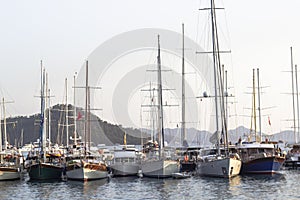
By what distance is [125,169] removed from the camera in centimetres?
6366

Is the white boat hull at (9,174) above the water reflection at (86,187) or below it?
above

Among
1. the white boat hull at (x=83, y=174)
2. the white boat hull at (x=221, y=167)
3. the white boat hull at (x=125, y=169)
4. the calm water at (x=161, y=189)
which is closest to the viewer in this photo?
the calm water at (x=161, y=189)

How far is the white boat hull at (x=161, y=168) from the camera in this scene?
58.7 meters

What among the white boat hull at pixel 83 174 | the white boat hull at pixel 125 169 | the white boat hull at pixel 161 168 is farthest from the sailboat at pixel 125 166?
the white boat hull at pixel 83 174

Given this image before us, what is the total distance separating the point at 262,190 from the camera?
156 ft

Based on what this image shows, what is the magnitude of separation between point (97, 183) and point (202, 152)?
18077 millimetres

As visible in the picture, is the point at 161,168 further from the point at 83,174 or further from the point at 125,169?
the point at 83,174

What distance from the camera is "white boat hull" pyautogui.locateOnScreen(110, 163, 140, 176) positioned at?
63656mm

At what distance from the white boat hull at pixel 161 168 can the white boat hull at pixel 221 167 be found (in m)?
2.96

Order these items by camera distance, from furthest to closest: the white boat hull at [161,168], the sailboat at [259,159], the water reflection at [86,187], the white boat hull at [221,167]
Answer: the sailboat at [259,159]
the white boat hull at [161,168]
the white boat hull at [221,167]
the water reflection at [86,187]

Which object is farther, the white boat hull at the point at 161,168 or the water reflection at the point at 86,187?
the white boat hull at the point at 161,168

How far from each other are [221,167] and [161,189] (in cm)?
864

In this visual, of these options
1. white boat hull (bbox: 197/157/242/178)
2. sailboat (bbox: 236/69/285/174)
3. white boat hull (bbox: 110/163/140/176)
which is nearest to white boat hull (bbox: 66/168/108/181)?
white boat hull (bbox: 110/163/140/176)

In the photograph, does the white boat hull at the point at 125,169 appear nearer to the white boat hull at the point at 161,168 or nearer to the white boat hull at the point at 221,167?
the white boat hull at the point at 161,168
